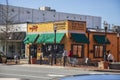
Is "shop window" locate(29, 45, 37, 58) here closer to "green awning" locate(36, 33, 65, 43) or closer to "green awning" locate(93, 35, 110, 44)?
"green awning" locate(36, 33, 65, 43)

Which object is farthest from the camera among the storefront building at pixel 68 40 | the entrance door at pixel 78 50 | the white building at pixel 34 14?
the white building at pixel 34 14

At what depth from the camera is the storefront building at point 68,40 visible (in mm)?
44469

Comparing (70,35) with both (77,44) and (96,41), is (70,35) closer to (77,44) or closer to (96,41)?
(77,44)

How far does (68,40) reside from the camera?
4425cm

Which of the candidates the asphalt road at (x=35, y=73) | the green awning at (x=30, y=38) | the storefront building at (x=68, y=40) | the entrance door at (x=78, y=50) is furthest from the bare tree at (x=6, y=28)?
the asphalt road at (x=35, y=73)

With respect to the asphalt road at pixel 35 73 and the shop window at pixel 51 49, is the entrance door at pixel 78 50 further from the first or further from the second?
the asphalt road at pixel 35 73

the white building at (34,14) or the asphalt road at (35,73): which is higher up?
the white building at (34,14)

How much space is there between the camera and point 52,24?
4712 centimetres

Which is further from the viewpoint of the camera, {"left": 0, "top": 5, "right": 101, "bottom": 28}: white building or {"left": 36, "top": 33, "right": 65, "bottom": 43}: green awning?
{"left": 0, "top": 5, "right": 101, "bottom": 28}: white building

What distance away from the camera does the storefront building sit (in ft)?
146

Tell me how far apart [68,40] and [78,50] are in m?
1.94

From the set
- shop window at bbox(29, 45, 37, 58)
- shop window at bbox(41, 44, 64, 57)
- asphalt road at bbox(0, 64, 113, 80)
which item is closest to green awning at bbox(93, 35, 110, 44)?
shop window at bbox(41, 44, 64, 57)

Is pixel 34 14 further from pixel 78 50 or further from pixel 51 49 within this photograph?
pixel 78 50

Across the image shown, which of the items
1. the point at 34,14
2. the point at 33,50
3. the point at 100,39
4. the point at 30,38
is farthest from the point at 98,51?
the point at 34,14
